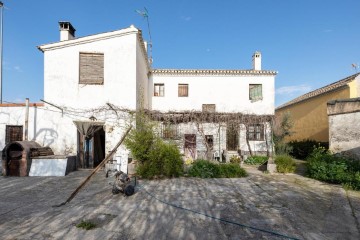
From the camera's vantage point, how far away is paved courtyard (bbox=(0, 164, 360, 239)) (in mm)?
4344

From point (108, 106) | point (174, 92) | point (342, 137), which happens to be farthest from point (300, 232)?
point (174, 92)

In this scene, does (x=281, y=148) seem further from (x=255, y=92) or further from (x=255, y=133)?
(x=255, y=92)

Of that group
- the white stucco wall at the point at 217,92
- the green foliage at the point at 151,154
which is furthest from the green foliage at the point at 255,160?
the green foliage at the point at 151,154

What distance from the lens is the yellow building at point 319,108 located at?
1477cm

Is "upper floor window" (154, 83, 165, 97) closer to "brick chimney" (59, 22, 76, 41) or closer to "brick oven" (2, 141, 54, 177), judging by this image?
"brick chimney" (59, 22, 76, 41)

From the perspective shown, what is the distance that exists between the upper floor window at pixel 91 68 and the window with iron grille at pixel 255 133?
10367 millimetres

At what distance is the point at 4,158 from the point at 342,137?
1471 cm

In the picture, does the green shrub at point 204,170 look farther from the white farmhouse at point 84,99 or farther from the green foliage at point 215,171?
the white farmhouse at point 84,99

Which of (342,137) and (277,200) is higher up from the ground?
(342,137)

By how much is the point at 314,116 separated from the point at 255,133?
5.78 meters

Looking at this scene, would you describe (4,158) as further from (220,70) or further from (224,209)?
(220,70)

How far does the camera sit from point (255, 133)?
53.2 feet

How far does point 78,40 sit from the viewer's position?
12.3 meters

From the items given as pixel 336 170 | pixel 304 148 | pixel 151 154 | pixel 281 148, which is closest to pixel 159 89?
pixel 281 148
